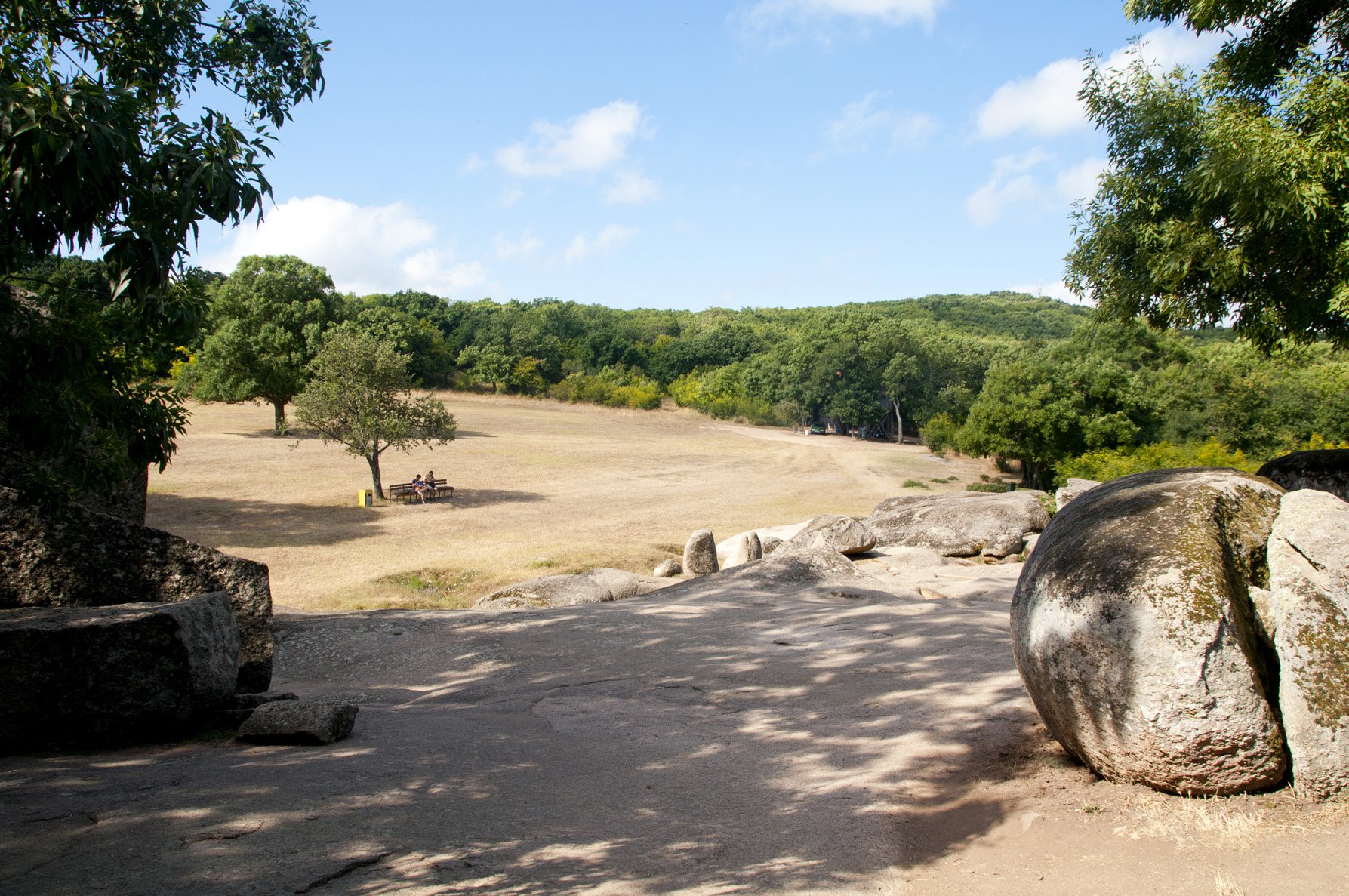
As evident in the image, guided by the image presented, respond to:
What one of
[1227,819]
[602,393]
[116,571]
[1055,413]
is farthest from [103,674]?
[602,393]

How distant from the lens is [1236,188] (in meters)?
8.80

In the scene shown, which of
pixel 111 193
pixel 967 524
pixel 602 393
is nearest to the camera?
pixel 111 193

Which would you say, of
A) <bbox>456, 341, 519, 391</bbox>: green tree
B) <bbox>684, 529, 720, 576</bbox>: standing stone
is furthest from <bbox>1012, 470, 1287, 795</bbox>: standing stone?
<bbox>456, 341, 519, 391</bbox>: green tree

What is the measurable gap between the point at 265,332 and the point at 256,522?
2199 centimetres

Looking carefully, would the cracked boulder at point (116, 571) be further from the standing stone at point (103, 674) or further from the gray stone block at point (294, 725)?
the gray stone block at point (294, 725)

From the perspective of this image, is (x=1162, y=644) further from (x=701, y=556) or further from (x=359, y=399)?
(x=359, y=399)

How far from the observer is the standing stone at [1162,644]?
4.60 metres

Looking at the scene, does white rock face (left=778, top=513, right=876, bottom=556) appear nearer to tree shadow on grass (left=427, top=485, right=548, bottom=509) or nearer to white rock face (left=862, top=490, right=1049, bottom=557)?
white rock face (left=862, top=490, right=1049, bottom=557)

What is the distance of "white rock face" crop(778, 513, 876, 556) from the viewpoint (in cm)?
1758

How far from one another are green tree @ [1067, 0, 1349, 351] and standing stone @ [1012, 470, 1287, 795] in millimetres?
4576

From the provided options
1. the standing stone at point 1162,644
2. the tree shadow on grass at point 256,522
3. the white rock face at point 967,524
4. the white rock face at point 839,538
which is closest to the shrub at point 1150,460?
the white rock face at point 967,524

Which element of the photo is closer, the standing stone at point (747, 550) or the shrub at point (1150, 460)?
the standing stone at point (747, 550)

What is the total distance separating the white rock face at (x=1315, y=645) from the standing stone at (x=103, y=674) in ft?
22.3

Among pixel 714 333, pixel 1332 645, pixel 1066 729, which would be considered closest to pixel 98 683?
pixel 1066 729
